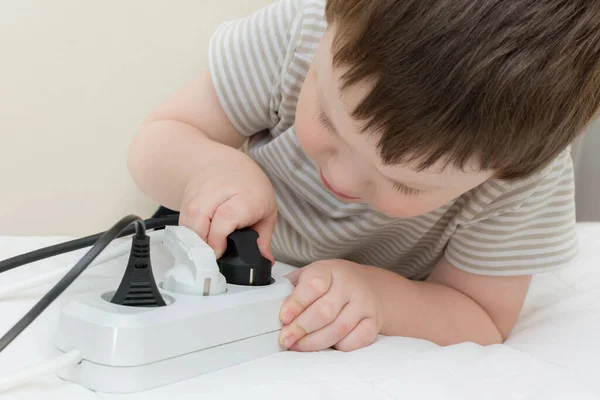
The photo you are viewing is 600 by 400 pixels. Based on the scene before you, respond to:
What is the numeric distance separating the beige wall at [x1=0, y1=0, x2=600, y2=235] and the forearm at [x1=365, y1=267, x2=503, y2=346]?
1.79 ft

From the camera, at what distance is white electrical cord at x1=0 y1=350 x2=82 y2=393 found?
343mm

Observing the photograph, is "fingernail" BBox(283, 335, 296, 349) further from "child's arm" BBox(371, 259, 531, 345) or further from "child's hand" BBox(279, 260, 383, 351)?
"child's arm" BBox(371, 259, 531, 345)

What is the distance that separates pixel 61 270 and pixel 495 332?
1.42 ft

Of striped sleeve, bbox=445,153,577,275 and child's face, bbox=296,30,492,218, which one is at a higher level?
child's face, bbox=296,30,492,218

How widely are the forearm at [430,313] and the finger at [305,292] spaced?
3.8 inches

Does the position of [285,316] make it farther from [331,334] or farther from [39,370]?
[39,370]

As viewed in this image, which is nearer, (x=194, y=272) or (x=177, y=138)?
(x=194, y=272)

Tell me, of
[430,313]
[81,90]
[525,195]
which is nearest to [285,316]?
[430,313]

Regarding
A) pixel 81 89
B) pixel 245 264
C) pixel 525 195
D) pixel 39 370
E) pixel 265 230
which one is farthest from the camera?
pixel 81 89

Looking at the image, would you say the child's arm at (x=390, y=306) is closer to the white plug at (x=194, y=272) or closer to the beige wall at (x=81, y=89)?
the white plug at (x=194, y=272)

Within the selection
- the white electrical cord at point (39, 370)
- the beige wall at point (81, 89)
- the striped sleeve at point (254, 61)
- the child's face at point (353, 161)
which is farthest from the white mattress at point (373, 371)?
the beige wall at point (81, 89)

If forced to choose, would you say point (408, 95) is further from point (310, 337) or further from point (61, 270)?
point (61, 270)

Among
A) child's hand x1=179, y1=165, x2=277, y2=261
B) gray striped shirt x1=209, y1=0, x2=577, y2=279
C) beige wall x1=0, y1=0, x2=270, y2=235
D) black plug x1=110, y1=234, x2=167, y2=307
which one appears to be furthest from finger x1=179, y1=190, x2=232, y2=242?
beige wall x1=0, y1=0, x2=270, y2=235

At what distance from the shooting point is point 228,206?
20.2 inches
